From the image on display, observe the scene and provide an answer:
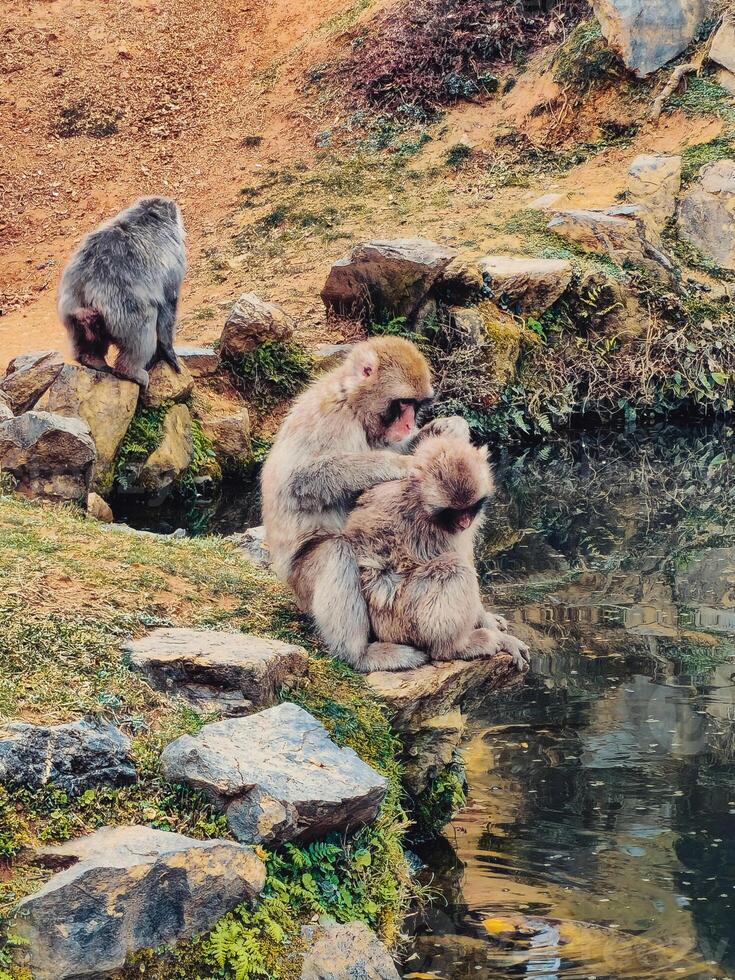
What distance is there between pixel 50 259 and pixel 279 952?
15634mm

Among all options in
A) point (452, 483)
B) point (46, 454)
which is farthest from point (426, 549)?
point (46, 454)

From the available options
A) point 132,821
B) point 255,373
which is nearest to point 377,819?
point 132,821

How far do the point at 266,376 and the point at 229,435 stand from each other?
1263mm

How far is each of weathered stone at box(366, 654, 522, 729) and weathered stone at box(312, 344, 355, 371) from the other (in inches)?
317

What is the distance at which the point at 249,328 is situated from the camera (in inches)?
512

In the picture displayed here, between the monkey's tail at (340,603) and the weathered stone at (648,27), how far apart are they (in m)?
15.0

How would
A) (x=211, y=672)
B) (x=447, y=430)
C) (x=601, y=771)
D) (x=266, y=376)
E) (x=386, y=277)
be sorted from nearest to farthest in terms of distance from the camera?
(x=211, y=672)
(x=447, y=430)
(x=601, y=771)
(x=266, y=376)
(x=386, y=277)

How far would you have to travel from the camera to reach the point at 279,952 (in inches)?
159

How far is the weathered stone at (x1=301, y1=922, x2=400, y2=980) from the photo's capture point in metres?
4.05

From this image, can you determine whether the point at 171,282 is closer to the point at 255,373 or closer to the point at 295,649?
the point at 255,373

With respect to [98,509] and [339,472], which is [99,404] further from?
[339,472]

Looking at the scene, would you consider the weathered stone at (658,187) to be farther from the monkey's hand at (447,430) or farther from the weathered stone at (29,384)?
the monkey's hand at (447,430)

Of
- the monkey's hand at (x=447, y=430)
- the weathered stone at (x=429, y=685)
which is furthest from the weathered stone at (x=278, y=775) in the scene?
the monkey's hand at (x=447, y=430)

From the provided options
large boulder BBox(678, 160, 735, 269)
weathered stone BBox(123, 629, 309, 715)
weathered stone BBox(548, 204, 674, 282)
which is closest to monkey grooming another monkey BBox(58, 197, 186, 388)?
weathered stone BBox(123, 629, 309, 715)
